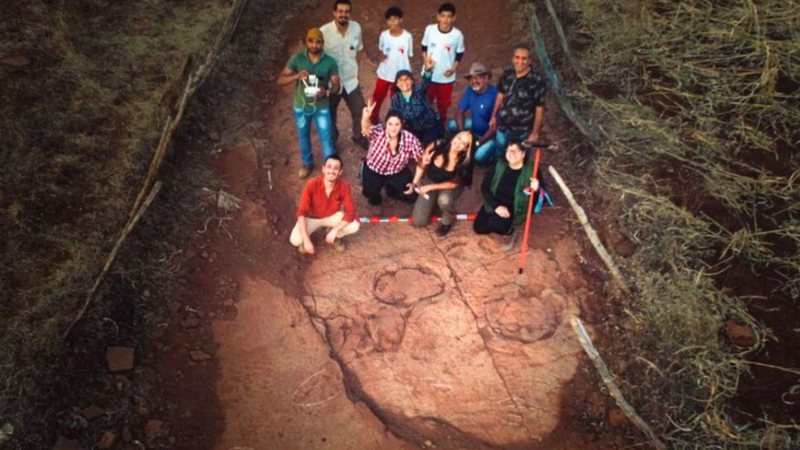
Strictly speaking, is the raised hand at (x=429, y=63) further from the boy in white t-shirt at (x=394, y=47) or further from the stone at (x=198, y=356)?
the stone at (x=198, y=356)

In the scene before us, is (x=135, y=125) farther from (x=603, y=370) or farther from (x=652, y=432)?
(x=652, y=432)

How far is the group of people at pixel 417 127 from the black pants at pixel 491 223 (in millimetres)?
12

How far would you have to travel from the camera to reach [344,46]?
602 centimetres

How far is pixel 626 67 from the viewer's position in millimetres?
7348

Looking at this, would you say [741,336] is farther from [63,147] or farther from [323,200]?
[63,147]

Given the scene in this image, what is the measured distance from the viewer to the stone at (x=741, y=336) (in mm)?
4656

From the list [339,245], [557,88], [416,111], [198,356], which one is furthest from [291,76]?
[557,88]

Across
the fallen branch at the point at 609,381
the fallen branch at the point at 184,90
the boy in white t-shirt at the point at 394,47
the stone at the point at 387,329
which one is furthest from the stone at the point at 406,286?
the fallen branch at the point at 184,90

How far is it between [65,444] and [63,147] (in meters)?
3.87

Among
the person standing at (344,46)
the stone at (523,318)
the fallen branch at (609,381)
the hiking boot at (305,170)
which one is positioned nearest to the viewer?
the fallen branch at (609,381)

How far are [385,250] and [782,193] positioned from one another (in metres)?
4.13

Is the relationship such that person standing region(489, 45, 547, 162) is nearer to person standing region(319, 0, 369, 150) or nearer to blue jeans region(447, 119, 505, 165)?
blue jeans region(447, 119, 505, 165)

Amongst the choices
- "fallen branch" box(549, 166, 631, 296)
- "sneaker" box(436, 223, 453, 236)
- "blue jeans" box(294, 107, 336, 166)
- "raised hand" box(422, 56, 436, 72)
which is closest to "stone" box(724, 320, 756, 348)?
"fallen branch" box(549, 166, 631, 296)

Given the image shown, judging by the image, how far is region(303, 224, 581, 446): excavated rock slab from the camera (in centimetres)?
469
